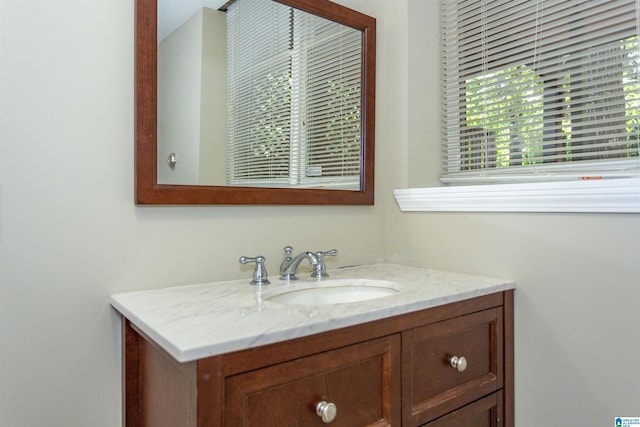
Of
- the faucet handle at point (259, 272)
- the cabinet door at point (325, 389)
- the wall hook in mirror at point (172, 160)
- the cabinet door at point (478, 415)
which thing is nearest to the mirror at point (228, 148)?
the wall hook in mirror at point (172, 160)

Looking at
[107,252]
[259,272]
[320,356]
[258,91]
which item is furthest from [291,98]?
[320,356]

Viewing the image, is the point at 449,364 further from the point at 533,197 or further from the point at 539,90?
the point at 539,90

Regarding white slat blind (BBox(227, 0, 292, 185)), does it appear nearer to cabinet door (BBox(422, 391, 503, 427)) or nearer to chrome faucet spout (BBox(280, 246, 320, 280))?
chrome faucet spout (BBox(280, 246, 320, 280))

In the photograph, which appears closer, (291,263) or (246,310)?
(246,310)

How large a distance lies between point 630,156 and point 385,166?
75cm

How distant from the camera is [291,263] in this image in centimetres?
122

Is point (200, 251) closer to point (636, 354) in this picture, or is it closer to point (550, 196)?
point (550, 196)

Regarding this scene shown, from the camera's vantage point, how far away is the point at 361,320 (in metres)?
0.83

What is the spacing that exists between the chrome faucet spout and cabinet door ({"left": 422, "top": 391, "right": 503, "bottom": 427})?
52cm

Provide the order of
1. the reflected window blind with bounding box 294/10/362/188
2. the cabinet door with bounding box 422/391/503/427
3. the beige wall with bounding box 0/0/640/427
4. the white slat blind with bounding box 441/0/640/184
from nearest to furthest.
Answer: the beige wall with bounding box 0/0/640/427 < the cabinet door with bounding box 422/391/503/427 < the white slat blind with bounding box 441/0/640/184 < the reflected window blind with bounding box 294/10/362/188

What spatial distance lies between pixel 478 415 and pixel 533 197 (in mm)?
615

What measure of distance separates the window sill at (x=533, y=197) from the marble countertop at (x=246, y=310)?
23 cm

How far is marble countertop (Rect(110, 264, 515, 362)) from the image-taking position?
68cm

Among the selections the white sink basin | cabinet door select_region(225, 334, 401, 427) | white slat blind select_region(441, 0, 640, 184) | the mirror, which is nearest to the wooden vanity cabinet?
cabinet door select_region(225, 334, 401, 427)
